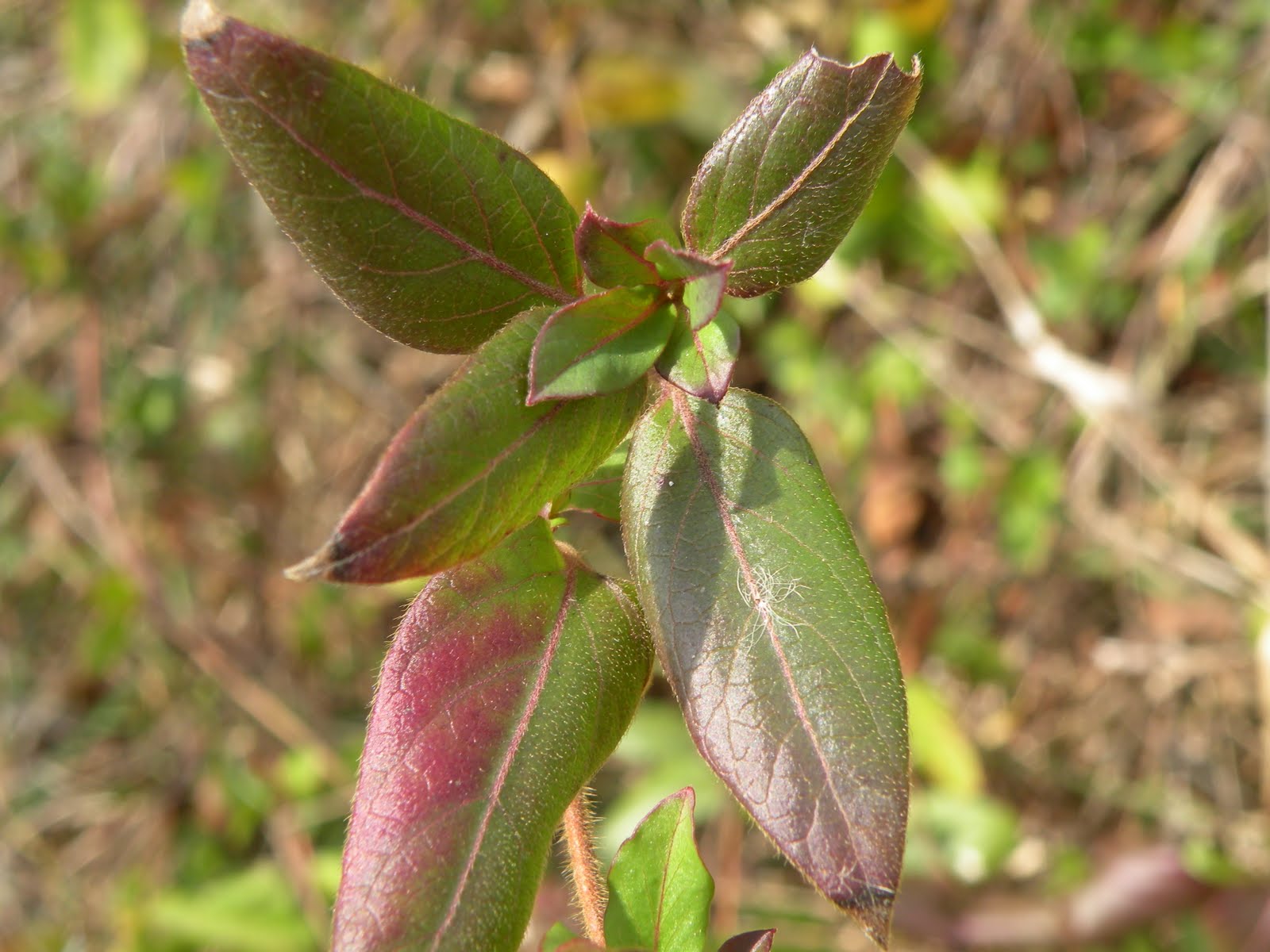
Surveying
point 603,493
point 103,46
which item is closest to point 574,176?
point 103,46

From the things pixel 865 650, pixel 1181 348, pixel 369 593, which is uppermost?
pixel 865 650

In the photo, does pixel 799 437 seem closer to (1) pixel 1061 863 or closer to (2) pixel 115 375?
(1) pixel 1061 863

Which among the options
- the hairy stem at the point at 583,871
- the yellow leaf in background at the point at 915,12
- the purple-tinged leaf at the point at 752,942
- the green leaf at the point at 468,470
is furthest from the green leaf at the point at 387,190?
the yellow leaf in background at the point at 915,12

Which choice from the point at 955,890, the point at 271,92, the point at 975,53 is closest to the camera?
the point at 271,92

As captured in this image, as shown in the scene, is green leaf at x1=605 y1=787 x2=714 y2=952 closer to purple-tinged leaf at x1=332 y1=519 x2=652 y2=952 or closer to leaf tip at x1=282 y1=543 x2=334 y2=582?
purple-tinged leaf at x1=332 y1=519 x2=652 y2=952

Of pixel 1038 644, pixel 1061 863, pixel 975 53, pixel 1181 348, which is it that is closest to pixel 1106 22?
pixel 975 53

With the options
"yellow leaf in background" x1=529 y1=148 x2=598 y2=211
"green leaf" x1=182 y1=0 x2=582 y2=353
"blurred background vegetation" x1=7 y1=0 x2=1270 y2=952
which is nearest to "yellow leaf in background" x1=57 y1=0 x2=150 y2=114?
"blurred background vegetation" x1=7 y1=0 x2=1270 y2=952

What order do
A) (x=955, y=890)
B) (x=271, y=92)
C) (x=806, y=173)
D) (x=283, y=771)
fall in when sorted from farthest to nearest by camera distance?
(x=283, y=771) < (x=955, y=890) < (x=806, y=173) < (x=271, y=92)
